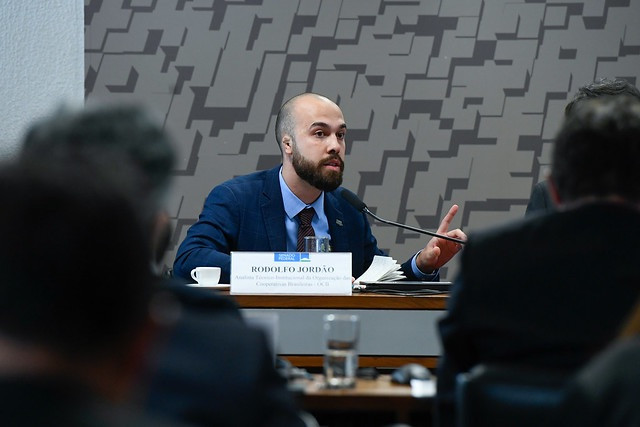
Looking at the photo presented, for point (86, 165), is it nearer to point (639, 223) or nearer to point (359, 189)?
point (639, 223)

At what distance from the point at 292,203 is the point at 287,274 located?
0.91m

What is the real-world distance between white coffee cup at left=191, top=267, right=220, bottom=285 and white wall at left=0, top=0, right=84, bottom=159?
0.75 metres

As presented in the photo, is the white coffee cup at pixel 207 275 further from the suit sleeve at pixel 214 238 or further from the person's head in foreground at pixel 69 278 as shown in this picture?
the person's head in foreground at pixel 69 278

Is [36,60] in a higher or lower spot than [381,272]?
higher

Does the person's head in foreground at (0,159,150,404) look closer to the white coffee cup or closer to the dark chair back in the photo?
the dark chair back

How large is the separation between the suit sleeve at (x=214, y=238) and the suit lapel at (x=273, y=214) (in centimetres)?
12

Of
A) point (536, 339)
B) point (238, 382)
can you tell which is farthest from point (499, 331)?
point (238, 382)

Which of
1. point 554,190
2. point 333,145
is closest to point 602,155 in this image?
point 554,190

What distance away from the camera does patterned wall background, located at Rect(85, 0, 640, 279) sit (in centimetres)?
514

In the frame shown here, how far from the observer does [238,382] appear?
131 cm

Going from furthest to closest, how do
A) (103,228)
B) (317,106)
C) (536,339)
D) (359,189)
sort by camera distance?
(359,189)
(317,106)
(536,339)
(103,228)

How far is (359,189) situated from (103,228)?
443 centimetres

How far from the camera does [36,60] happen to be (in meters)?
3.38

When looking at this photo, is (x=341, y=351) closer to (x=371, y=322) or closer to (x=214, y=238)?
(x=371, y=322)
